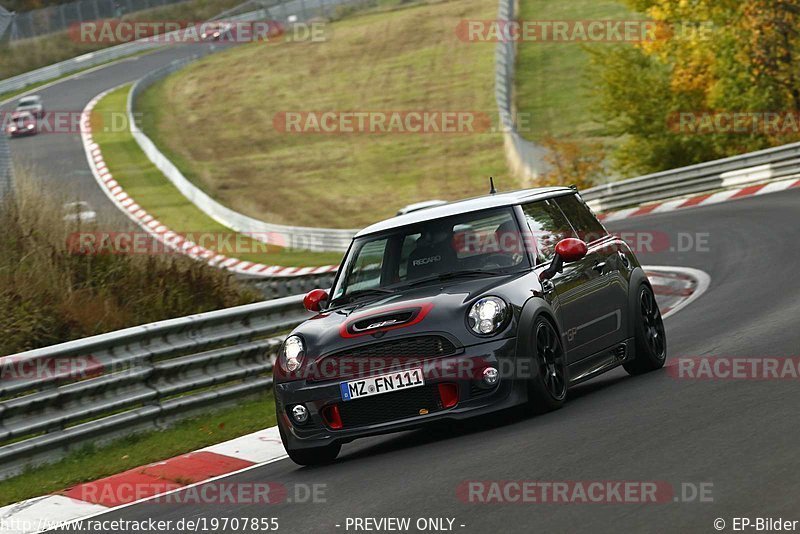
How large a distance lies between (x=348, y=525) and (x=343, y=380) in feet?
6.76

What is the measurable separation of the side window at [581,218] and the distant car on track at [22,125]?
163 feet

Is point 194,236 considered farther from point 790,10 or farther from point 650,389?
point 650,389

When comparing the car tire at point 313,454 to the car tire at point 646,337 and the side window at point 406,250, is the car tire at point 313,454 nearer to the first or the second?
the side window at point 406,250

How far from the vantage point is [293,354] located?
8633mm

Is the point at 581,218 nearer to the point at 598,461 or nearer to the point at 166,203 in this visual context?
the point at 598,461

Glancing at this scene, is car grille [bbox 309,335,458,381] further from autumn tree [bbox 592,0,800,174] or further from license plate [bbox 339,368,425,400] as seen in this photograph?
autumn tree [bbox 592,0,800,174]

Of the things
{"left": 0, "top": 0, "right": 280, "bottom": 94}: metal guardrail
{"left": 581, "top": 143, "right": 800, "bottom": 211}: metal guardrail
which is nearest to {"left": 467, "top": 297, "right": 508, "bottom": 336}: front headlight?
{"left": 581, "top": 143, "right": 800, "bottom": 211}: metal guardrail

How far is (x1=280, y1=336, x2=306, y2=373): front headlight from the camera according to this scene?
857 centimetres

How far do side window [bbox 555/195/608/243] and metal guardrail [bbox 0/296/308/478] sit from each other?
3.13 m

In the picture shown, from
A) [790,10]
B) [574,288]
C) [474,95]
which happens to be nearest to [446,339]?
[574,288]

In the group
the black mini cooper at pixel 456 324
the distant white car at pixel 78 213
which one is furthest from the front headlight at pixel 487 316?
the distant white car at pixel 78 213

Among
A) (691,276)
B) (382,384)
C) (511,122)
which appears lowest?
(511,122)

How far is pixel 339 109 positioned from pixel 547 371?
49167 mm

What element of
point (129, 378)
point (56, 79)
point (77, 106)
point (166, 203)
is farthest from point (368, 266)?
point (56, 79)
